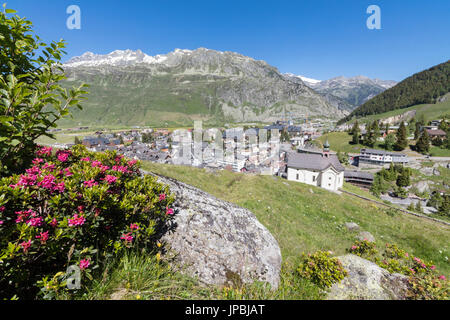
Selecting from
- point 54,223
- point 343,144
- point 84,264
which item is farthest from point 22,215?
point 343,144

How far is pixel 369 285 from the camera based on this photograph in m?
6.65

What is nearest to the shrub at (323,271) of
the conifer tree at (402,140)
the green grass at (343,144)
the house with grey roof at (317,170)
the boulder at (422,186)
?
the house with grey roof at (317,170)

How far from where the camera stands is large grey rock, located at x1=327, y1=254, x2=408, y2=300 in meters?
6.25

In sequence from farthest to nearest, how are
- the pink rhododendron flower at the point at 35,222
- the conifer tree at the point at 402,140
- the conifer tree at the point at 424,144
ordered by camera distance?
the conifer tree at the point at 402,140, the conifer tree at the point at 424,144, the pink rhododendron flower at the point at 35,222

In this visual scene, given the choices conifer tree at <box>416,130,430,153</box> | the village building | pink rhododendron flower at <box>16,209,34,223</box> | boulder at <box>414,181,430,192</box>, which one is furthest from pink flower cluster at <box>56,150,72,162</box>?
conifer tree at <box>416,130,430,153</box>

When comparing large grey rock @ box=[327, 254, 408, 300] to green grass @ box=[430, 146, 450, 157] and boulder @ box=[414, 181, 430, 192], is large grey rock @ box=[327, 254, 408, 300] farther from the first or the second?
green grass @ box=[430, 146, 450, 157]

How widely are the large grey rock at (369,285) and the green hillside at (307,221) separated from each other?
9.95ft

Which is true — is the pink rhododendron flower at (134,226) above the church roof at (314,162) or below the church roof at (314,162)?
above

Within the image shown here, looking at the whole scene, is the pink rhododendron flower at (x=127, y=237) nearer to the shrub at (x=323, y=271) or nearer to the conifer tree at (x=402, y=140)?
the shrub at (x=323, y=271)

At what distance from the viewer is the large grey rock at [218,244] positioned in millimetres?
6091

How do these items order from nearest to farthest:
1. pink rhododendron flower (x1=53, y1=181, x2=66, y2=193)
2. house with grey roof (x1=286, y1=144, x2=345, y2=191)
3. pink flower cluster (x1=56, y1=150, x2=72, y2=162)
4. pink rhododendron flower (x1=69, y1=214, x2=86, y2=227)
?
1. pink rhododendron flower (x1=69, y1=214, x2=86, y2=227)
2. pink rhododendron flower (x1=53, y1=181, x2=66, y2=193)
3. pink flower cluster (x1=56, y1=150, x2=72, y2=162)
4. house with grey roof (x1=286, y1=144, x2=345, y2=191)

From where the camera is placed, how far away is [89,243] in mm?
3756
